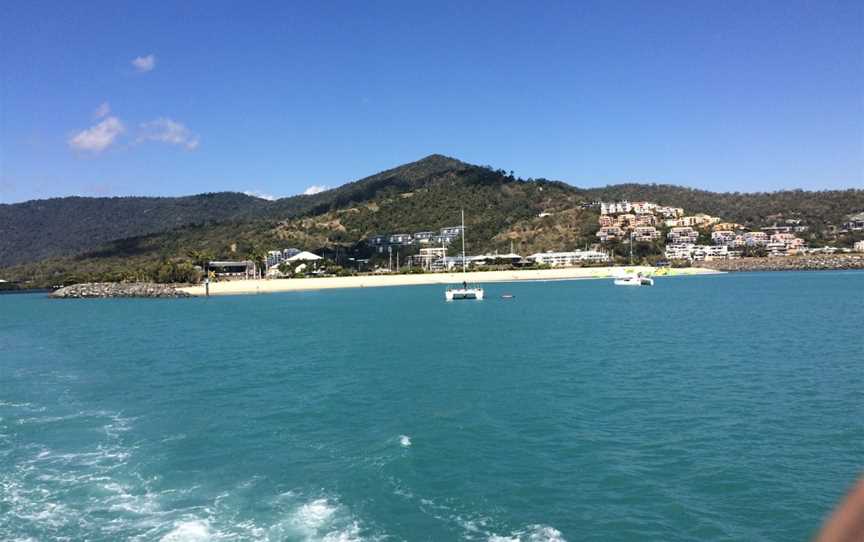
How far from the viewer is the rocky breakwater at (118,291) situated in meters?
107

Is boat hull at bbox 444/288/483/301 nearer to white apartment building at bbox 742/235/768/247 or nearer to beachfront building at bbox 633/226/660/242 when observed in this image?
beachfront building at bbox 633/226/660/242

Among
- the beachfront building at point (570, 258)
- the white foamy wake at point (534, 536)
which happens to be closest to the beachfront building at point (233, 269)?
the beachfront building at point (570, 258)

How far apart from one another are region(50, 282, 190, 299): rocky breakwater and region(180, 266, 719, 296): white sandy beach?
13.4 feet

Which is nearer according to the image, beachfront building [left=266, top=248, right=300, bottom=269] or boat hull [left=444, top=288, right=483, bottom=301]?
boat hull [left=444, top=288, right=483, bottom=301]

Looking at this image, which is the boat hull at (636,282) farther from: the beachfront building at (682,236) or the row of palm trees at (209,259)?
the beachfront building at (682,236)

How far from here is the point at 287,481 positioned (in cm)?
1500

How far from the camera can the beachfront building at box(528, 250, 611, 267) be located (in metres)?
154

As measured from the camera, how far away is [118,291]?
112 meters

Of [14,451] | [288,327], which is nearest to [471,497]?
[14,451]

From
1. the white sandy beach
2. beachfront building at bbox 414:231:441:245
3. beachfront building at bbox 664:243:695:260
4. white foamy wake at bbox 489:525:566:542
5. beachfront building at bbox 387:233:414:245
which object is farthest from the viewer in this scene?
beachfront building at bbox 414:231:441:245

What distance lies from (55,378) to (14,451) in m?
13.3

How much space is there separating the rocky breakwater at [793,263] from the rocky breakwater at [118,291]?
119877mm

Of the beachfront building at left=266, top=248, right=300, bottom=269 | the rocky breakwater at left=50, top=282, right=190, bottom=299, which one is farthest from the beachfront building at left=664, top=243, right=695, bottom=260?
the rocky breakwater at left=50, top=282, right=190, bottom=299

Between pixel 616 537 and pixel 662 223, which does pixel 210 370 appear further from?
pixel 662 223
